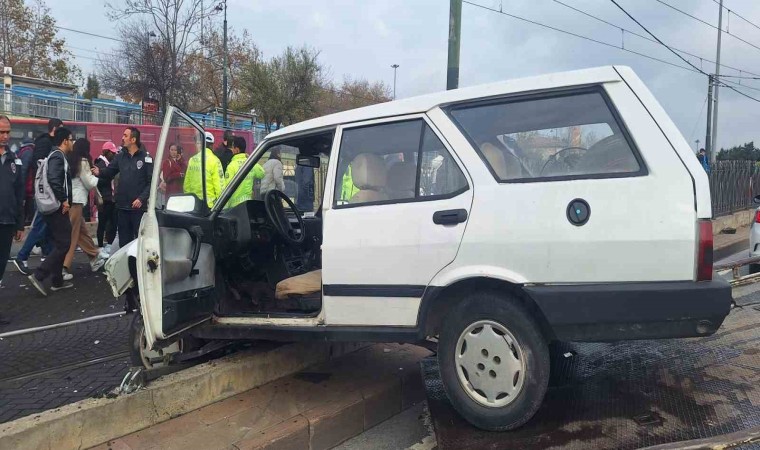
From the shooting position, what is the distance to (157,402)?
3.46m

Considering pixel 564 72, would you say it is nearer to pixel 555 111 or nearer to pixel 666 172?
pixel 555 111

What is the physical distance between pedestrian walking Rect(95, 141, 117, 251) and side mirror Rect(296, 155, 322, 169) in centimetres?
418

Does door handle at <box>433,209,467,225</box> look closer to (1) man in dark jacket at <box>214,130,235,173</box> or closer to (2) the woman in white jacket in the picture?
(2) the woman in white jacket

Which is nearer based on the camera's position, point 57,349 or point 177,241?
point 177,241

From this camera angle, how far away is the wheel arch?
10.2 ft

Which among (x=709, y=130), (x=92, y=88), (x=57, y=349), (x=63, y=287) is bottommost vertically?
(x=57, y=349)

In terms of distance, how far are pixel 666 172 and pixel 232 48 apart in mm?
36002

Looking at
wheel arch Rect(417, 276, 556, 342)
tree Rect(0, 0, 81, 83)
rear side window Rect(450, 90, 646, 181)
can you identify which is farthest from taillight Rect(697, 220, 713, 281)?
tree Rect(0, 0, 81, 83)

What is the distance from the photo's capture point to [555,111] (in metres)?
3.11

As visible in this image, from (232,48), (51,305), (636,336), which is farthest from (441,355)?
(232,48)

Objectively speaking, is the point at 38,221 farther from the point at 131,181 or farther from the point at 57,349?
the point at 57,349

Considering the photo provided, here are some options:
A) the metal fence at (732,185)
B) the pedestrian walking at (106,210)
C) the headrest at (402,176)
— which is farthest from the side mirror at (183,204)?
the metal fence at (732,185)

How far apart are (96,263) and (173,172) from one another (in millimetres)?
4793

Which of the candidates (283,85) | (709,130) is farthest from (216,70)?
(709,130)
